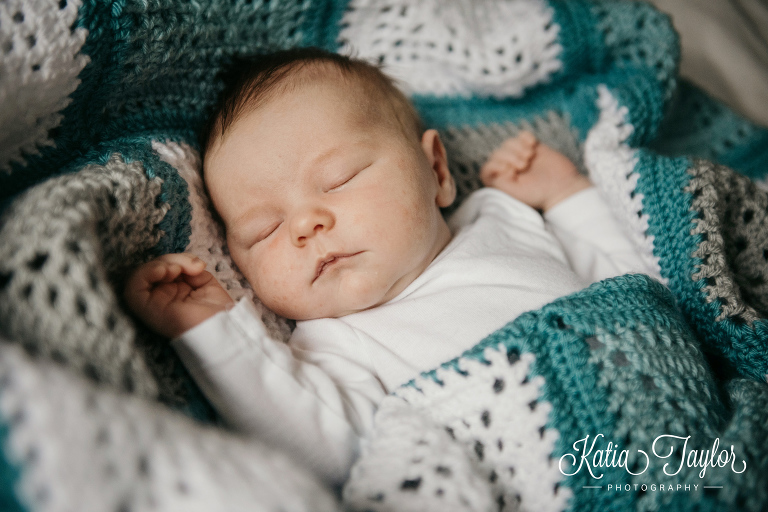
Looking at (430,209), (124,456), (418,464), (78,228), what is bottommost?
(418,464)

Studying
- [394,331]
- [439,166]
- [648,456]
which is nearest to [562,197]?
[439,166]

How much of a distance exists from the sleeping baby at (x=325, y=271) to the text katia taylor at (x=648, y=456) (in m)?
0.28

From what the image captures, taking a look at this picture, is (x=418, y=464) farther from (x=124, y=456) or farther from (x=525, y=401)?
(x=124, y=456)

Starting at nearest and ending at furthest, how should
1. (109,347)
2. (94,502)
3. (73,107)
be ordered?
(94,502) → (109,347) → (73,107)

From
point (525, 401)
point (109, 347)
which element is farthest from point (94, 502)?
point (525, 401)

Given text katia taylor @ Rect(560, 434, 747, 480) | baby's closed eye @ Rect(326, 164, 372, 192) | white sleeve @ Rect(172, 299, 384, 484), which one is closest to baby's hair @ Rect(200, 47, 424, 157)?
baby's closed eye @ Rect(326, 164, 372, 192)

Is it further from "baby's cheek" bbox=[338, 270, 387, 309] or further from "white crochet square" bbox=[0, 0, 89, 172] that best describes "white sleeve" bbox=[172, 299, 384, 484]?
"white crochet square" bbox=[0, 0, 89, 172]

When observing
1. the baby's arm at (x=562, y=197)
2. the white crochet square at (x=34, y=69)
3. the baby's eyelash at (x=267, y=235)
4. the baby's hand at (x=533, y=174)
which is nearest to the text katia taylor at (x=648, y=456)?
the baby's arm at (x=562, y=197)

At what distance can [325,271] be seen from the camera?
1029mm

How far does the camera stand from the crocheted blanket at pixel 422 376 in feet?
1.82

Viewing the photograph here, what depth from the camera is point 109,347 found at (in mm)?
644

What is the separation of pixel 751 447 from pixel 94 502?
34.0 inches

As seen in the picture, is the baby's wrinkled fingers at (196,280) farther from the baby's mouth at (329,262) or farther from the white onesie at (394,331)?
the baby's mouth at (329,262)

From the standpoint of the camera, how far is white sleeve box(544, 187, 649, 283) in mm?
1296
